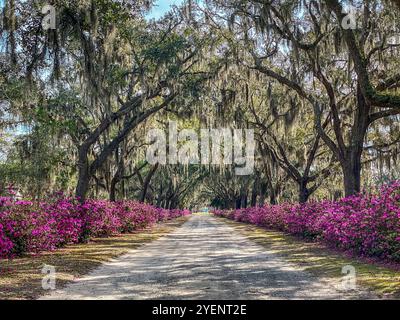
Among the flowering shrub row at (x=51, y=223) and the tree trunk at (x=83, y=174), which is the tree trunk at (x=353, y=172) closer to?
the flowering shrub row at (x=51, y=223)

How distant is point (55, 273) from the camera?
860 cm

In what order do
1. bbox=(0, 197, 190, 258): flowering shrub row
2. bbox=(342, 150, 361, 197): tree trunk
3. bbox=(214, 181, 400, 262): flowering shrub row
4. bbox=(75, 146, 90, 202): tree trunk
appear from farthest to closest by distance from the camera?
bbox=(75, 146, 90, 202): tree trunk < bbox=(342, 150, 361, 197): tree trunk < bbox=(0, 197, 190, 258): flowering shrub row < bbox=(214, 181, 400, 262): flowering shrub row

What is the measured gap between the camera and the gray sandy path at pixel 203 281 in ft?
21.1

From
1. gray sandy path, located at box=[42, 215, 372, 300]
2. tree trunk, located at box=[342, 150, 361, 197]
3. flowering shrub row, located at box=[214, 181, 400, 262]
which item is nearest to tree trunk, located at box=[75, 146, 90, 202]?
gray sandy path, located at box=[42, 215, 372, 300]

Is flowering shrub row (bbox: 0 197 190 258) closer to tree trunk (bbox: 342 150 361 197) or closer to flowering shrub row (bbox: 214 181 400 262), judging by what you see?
flowering shrub row (bbox: 214 181 400 262)

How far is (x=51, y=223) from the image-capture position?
12.9m

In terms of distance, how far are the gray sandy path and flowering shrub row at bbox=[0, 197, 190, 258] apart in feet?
8.40

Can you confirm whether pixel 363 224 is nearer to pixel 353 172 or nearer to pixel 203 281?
pixel 353 172

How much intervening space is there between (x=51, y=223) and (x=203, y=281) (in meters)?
6.93

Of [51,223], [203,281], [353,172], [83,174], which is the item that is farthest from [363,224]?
[83,174]

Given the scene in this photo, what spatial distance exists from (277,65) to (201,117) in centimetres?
451

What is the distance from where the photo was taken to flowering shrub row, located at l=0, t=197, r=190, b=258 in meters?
11.3

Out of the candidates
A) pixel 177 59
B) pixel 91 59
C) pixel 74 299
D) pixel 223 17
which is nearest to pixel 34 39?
pixel 91 59
